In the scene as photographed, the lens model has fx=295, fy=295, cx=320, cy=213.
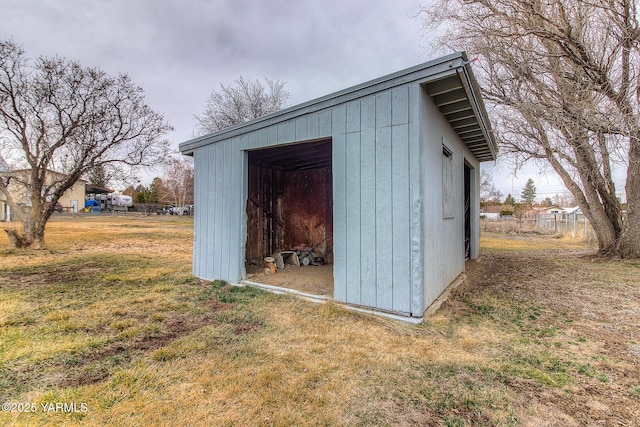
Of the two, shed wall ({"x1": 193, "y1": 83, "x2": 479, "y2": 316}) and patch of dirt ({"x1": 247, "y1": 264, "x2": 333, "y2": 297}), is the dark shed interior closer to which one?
patch of dirt ({"x1": 247, "y1": 264, "x2": 333, "y2": 297})

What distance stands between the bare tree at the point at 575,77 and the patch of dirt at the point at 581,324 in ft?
6.86

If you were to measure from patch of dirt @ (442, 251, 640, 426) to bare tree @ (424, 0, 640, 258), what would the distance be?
82.3 inches

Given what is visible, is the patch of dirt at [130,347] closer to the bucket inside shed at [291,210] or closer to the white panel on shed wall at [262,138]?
the bucket inside shed at [291,210]

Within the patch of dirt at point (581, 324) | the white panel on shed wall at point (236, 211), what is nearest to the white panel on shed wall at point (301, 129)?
the white panel on shed wall at point (236, 211)

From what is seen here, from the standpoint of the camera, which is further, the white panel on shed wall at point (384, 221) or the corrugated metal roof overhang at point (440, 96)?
the white panel on shed wall at point (384, 221)

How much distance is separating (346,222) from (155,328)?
2.28 m

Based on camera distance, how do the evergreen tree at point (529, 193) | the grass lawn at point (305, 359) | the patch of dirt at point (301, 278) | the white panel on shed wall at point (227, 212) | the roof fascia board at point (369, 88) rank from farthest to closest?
the evergreen tree at point (529, 193) → the white panel on shed wall at point (227, 212) → the patch of dirt at point (301, 278) → the roof fascia board at point (369, 88) → the grass lawn at point (305, 359)

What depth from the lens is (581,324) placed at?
3.15m

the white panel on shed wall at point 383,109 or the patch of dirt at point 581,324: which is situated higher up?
the white panel on shed wall at point 383,109

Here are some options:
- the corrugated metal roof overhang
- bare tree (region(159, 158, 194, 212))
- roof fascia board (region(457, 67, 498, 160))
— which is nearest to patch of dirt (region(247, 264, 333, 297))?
the corrugated metal roof overhang

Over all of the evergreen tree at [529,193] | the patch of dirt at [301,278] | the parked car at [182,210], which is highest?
the evergreen tree at [529,193]

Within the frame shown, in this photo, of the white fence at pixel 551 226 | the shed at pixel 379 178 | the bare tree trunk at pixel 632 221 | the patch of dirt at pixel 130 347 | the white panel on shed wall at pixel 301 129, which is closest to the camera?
the patch of dirt at pixel 130 347

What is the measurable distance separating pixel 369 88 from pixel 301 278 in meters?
3.05

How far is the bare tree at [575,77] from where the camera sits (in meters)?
5.83
